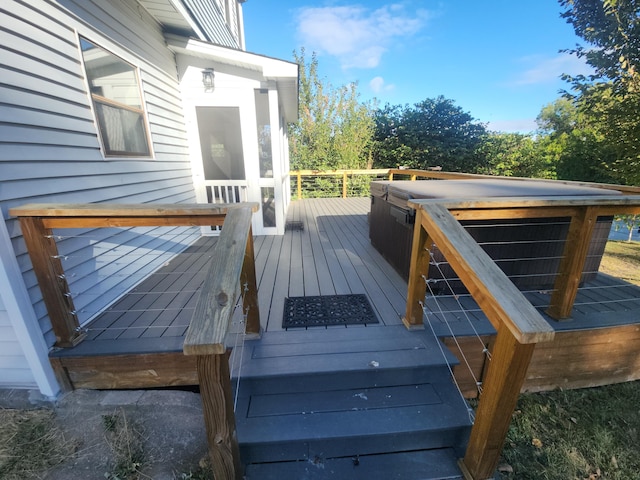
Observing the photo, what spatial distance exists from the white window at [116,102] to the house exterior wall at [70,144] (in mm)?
82

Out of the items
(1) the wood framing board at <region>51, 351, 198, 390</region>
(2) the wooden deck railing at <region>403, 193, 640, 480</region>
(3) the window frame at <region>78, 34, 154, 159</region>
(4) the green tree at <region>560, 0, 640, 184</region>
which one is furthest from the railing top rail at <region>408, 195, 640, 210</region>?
(4) the green tree at <region>560, 0, 640, 184</region>

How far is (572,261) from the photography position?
6.22ft

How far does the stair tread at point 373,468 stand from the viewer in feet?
4.46

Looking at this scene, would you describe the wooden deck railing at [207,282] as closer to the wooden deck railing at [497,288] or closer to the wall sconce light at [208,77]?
the wooden deck railing at [497,288]

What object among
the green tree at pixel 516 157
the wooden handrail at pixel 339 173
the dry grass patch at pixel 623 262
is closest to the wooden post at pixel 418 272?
the dry grass patch at pixel 623 262

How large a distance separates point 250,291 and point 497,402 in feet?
4.68

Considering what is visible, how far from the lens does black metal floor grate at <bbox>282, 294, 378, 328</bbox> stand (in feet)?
6.91

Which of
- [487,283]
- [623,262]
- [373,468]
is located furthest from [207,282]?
[623,262]

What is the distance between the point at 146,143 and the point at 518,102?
44069 millimetres

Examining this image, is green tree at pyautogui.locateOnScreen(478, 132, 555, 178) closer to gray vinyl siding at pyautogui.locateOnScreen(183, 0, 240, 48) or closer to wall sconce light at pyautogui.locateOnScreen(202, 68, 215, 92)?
gray vinyl siding at pyautogui.locateOnScreen(183, 0, 240, 48)

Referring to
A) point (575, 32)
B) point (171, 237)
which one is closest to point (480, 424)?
point (171, 237)

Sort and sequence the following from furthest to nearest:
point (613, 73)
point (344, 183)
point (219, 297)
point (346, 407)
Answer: point (344, 183) < point (613, 73) < point (346, 407) < point (219, 297)

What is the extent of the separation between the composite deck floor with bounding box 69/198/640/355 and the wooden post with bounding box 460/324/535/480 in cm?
67

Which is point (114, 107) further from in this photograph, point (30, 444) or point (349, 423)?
point (349, 423)
